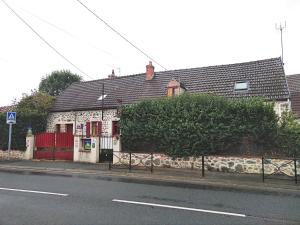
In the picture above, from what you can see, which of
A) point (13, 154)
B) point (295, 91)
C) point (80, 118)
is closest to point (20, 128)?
point (13, 154)

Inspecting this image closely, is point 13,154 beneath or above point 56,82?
beneath

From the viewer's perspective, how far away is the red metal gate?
18.4 metres

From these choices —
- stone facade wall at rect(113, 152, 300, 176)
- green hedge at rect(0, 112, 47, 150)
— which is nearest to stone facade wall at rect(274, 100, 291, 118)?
stone facade wall at rect(113, 152, 300, 176)

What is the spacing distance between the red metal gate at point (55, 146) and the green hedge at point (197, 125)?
415cm

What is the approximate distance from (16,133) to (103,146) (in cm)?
680

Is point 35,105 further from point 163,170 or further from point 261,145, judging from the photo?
point 261,145

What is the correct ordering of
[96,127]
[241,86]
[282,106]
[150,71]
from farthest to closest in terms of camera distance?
[150,71] < [96,127] < [241,86] < [282,106]

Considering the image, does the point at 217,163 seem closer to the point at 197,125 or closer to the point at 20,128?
the point at 197,125

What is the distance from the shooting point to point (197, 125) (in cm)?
1447

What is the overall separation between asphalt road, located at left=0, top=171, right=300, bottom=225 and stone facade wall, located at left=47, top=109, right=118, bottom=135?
34.7 feet

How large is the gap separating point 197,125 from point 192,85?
23.3 feet

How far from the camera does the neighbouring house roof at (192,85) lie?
18266 millimetres

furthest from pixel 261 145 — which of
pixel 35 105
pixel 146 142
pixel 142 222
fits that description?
pixel 35 105

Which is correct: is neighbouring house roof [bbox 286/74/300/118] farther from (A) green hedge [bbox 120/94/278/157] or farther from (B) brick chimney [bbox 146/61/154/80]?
(B) brick chimney [bbox 146/61/154/80]
